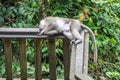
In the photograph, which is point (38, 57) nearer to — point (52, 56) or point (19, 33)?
point (52, 56)

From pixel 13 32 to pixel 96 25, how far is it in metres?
1.64

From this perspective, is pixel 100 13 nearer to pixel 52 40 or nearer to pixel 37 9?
pixel 37 9

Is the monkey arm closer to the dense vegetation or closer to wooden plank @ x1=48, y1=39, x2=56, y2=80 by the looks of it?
wooden plank @ x1=48, y1=39, x2=56, y2=80

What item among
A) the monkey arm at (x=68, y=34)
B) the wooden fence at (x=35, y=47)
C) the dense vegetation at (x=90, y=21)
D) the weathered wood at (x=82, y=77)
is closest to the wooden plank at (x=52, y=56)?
the wooden fence at (x=35, y=47)

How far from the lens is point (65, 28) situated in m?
2.40

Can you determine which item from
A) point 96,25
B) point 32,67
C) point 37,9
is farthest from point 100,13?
point 32,67

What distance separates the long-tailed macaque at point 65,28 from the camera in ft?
7.55

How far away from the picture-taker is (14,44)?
12.3 ft

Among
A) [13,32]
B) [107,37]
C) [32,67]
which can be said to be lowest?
[32,67]

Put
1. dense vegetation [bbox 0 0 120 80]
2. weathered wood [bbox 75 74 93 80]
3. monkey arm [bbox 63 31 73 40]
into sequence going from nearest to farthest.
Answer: weathered wood [bbox 75 74 93 80] < monkey arm [bbox 63 31 73 40] < dense vegetation [bbox 0 0 120 80]

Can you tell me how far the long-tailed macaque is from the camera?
2301mm

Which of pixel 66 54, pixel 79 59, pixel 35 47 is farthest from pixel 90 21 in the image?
pixel 79 59

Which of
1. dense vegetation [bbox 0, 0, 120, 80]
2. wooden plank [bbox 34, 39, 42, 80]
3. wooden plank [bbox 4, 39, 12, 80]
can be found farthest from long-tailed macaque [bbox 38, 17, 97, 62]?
dense vegetation [bbox 0, 0, 120, 80]

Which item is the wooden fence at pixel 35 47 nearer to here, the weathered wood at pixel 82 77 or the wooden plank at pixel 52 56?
the wooden plank at pixel 52 56
